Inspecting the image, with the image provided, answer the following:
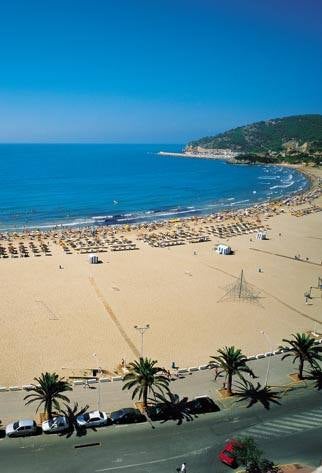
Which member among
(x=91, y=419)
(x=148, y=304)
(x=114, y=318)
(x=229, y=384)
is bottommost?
(x=91, y=419)

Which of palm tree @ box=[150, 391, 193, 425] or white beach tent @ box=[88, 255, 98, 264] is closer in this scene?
palm tree @ box=[150, 391, 193, 425]

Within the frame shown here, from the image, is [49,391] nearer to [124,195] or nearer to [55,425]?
[55,425]

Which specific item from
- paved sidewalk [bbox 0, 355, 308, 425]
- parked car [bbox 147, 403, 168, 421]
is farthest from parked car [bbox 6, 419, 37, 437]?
parked car [bbox 147, 403, 168, 421]

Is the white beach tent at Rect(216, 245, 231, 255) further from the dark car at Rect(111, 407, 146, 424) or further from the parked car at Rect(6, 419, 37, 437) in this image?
the parked car at Rect(6, 419, 37, 437)

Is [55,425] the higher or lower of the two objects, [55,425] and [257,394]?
the higher

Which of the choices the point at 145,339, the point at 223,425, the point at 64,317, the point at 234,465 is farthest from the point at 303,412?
the point at 64,317

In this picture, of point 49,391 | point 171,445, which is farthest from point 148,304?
point 171,445

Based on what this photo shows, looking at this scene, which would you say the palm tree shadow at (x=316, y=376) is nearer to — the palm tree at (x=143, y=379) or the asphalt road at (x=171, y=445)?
the asphalt road at (x=171, y=445)
